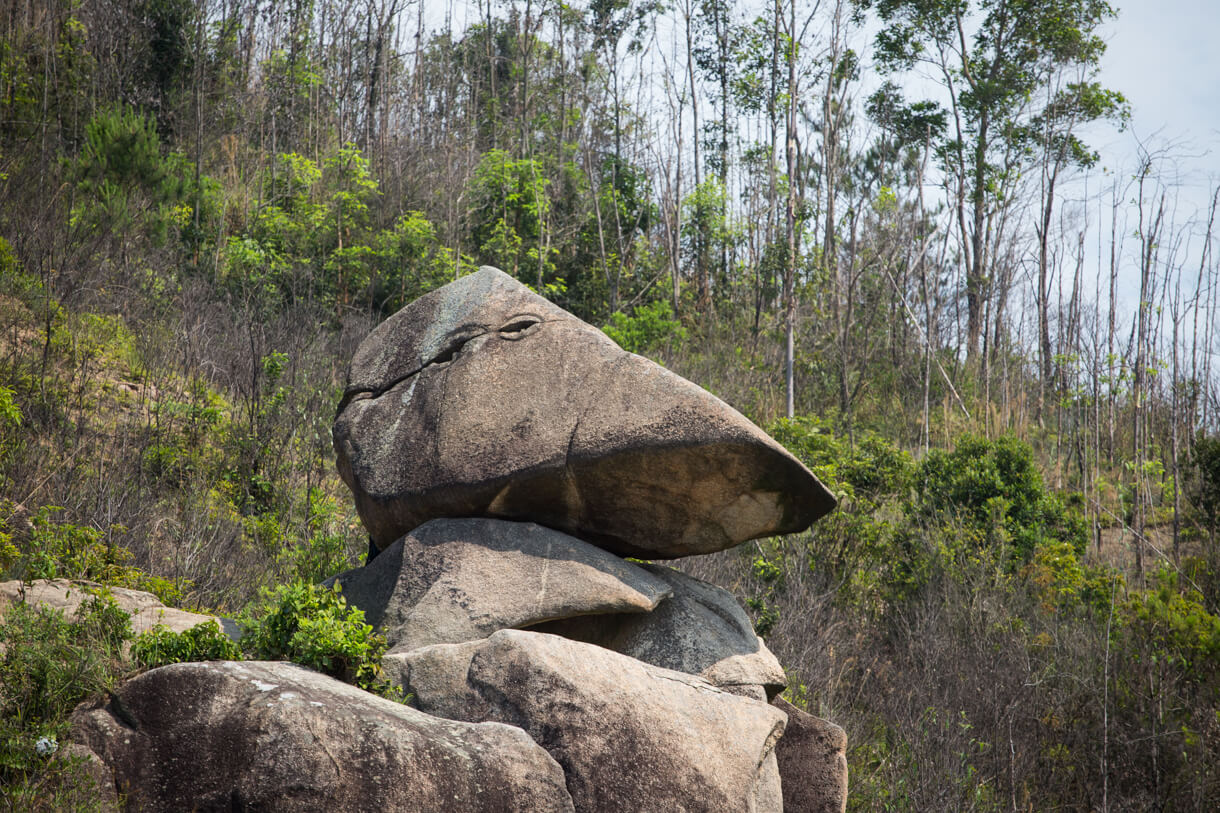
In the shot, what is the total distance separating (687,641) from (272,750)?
9.09 ft

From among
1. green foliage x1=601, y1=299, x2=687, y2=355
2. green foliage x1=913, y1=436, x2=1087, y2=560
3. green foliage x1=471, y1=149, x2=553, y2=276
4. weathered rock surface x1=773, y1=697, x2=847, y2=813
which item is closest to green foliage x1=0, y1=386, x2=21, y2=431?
weathered rock surface x1=773, y1=697, x2=847, y2=813

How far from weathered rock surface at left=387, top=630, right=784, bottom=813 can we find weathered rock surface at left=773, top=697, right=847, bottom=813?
95 cm

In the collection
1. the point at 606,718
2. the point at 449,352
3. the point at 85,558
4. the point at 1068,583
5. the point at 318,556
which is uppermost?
the point at 449,352

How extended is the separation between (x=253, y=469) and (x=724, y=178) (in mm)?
17277

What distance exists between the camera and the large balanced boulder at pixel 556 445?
236 inches

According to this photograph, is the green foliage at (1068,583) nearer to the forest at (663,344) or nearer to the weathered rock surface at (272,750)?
the forest at (663,344)

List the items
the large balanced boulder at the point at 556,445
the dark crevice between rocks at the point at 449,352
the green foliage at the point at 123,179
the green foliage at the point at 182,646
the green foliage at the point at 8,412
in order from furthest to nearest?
1. the green foliage at the point at 123,179
2. the green foliage at the point at 8,412
3. the dark crevice between rocks at the point at 449,352
4. the large balanced boulder at the point at 556,445
5. the green foliage at the point at 182,646

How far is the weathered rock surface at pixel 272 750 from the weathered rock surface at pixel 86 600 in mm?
1122

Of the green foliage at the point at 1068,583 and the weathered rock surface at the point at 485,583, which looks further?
the green foliage at the point at 1068,583

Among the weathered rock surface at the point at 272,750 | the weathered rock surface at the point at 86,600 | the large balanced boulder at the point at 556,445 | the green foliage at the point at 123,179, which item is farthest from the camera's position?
the green foliage at the point at 123,179

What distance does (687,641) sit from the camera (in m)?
6.20

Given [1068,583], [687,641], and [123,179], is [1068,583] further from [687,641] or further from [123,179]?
[123,179]

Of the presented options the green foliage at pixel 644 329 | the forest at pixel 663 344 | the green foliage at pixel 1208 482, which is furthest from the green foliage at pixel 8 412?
the green foliage at pixel 1208 482

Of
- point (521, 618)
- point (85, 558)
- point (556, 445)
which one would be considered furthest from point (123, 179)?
point (521, 618)
